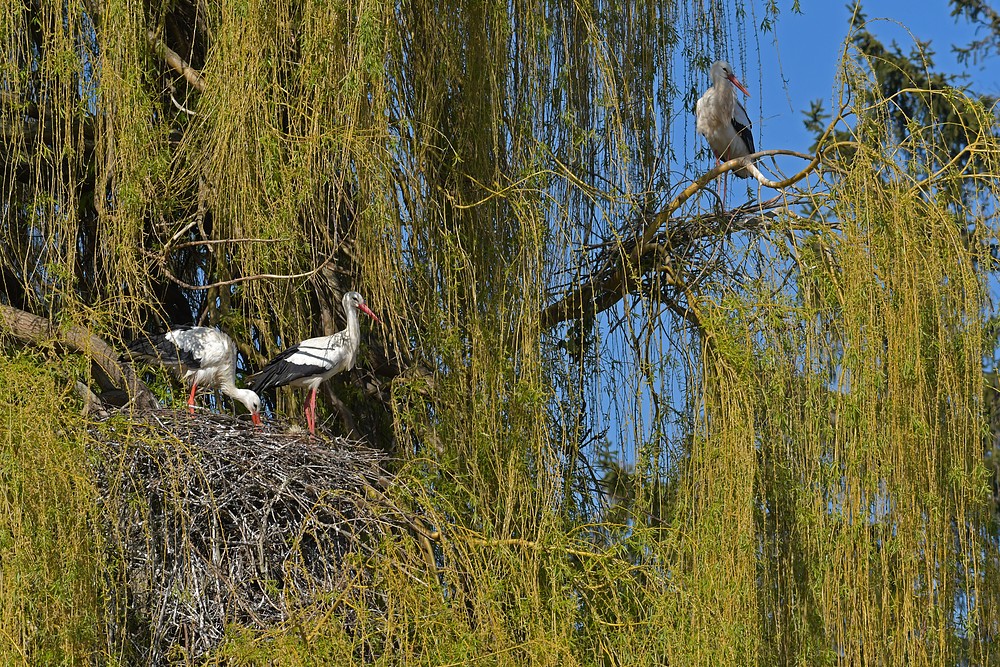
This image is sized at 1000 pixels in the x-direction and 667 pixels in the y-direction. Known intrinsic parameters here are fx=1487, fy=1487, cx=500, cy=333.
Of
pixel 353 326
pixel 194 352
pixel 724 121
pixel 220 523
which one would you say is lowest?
pixel 220 523

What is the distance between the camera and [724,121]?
723cm

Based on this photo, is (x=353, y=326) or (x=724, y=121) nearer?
(x=353, y=326)

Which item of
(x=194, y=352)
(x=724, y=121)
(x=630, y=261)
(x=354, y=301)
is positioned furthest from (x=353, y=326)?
(x=724, y=121)

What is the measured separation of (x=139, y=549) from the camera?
17.2ft

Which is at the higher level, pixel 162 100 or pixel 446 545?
pixel 162 100

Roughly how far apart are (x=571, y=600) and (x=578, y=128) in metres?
1.95

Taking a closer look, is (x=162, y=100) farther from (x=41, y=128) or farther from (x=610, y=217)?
(x=610, y=217)

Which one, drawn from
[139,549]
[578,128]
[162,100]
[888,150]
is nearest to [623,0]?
[578,128]

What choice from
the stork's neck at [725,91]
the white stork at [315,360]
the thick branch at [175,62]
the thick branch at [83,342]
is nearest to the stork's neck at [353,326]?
the white stork at [315,360]

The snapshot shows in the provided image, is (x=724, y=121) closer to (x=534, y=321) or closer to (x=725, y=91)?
(x=725, y=91)

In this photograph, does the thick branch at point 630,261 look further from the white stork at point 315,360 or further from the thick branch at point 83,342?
the thick branch at point 83,342

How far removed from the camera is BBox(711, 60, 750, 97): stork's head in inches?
262

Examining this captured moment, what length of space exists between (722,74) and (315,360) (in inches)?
92.5

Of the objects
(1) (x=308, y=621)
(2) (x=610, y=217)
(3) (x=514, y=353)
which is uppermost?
(2) (x=610, y=217)
